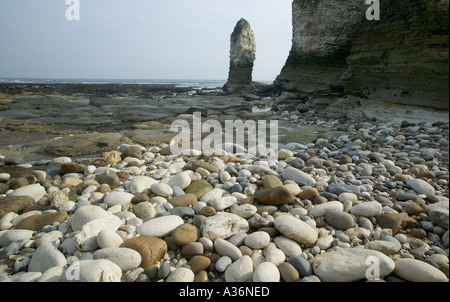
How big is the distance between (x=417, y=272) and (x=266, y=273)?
948 mm

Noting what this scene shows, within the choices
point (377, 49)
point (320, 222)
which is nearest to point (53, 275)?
point (320, 222)

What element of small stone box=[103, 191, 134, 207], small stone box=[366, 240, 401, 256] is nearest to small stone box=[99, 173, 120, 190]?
small stone box=[103, 191, 134, 207]

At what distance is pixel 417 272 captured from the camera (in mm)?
1630

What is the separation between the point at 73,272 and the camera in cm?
162

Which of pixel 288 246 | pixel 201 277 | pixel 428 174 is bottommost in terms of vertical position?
pixel 201 277

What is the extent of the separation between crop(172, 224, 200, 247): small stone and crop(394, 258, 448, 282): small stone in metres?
1.46

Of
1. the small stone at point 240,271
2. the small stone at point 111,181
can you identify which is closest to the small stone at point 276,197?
the small stone at point 240,271

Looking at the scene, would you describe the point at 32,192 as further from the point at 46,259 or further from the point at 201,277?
the point at 201,277

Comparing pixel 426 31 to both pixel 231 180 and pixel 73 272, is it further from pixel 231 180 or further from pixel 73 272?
pixel 73 272

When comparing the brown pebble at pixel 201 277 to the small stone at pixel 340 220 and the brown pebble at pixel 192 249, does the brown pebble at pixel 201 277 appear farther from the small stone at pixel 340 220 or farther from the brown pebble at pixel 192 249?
the small stone at pixel 340 220

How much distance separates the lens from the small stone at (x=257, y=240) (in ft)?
6.70
